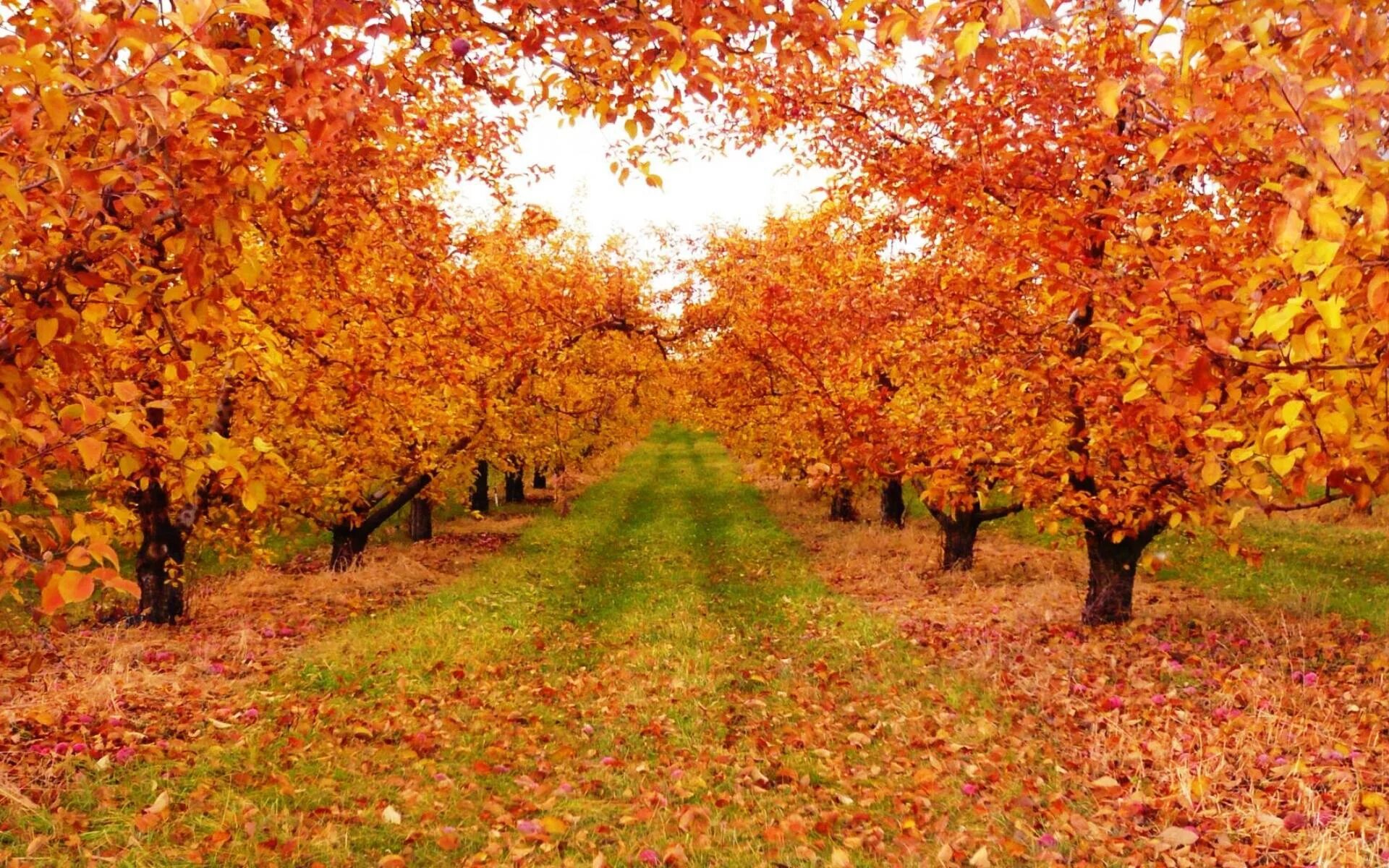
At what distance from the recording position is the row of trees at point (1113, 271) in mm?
2684

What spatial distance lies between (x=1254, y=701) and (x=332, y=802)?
26.1 ft

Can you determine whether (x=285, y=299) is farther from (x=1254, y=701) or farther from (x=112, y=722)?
(x=1254, y=701)

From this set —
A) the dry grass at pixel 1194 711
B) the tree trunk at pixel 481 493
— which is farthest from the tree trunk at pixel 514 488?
the dry grass at pixel 1194 711

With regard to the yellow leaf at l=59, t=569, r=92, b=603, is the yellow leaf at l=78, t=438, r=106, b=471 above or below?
above

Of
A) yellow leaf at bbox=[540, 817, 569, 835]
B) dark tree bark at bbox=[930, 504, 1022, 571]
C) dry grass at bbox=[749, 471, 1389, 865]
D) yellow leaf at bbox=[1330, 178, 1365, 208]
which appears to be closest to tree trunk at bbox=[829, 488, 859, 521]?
dark tree bark at bbox=[930, 504, 1022, 571]

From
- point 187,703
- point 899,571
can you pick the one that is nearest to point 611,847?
point 187,703

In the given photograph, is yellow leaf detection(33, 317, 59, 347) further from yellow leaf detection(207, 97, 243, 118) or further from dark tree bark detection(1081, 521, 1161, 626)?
dark tree bark detection(1081, 521, 1161, 626)

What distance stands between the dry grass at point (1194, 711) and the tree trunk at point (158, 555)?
10.3 metres

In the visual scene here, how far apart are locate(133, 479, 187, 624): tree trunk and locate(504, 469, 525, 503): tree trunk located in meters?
19.5

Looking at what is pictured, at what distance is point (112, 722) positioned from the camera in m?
6.94

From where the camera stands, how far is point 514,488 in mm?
31906

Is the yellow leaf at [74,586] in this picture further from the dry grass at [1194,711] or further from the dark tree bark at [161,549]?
the dark tree bark at [161,549]

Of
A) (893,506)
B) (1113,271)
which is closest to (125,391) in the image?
(1113,271)

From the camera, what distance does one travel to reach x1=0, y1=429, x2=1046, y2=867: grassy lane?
548 cm
